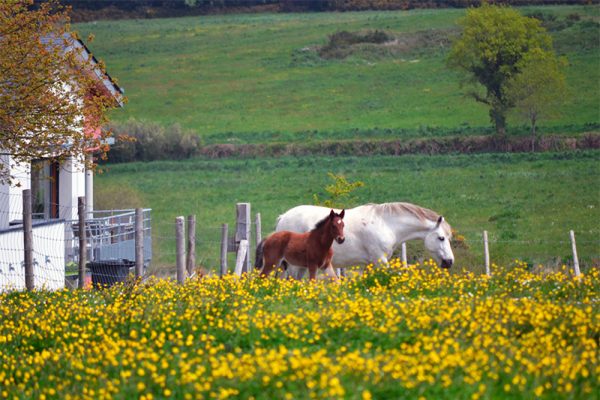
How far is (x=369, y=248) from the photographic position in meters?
20.0

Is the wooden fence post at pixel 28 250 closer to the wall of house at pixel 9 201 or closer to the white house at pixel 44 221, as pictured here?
the white house at pixel 44 221

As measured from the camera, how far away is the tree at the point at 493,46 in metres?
67.0

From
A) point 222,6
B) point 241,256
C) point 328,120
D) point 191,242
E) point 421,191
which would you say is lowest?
point 421,191

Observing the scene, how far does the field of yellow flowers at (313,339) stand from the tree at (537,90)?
49.0m

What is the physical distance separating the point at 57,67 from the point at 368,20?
228 feet

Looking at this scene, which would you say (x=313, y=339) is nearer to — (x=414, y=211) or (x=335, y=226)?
(x=335, y=226)

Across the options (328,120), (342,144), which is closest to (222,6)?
(328,120)

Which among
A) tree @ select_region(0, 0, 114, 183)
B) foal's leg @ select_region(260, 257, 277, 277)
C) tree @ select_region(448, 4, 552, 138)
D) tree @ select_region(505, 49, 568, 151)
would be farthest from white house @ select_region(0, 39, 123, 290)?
tree @ select_region(448, 4, 552, 138)

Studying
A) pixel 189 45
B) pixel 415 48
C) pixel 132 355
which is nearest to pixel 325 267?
pixel 132 355

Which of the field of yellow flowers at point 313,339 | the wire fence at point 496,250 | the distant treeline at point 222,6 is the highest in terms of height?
the distant treeline at point 222,6

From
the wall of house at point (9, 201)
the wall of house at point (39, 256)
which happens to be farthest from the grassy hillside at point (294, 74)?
the wall of house at point (39, 256)

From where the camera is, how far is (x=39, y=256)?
22484 millimetres

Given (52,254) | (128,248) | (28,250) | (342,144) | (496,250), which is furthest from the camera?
(342,144)

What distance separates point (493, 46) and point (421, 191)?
2220 cm
